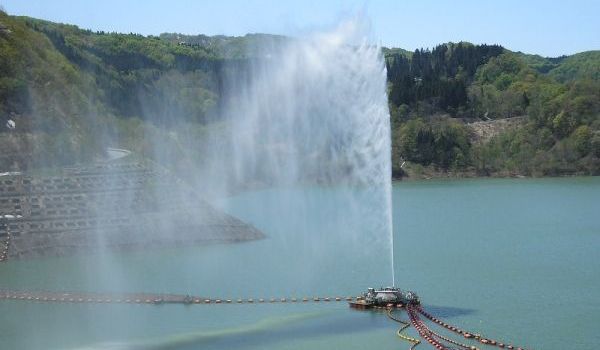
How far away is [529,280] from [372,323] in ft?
35.9

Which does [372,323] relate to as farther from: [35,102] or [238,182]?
[238,182]

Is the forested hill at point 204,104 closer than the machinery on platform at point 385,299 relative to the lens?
No

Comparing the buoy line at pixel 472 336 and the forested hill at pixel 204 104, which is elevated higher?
the forested hill at pixel 204 104

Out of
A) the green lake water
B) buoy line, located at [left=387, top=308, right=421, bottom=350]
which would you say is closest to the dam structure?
the green lake water

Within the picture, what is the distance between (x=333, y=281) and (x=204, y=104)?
71.7m

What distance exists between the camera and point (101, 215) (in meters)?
56.8

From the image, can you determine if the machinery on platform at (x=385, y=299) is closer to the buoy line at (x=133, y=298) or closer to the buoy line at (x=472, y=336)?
the buoy line at (x=133, y=298)

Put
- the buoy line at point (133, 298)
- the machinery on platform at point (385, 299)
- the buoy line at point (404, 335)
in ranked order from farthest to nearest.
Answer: the buoy line at point (133, 298)
the machinery on platform at point (385, 299)
the buoy line at point (404, 335)

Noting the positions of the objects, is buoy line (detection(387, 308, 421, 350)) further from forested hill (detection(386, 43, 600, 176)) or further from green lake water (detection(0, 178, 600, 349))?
forested hill (detection(386, 43, 600, 176))

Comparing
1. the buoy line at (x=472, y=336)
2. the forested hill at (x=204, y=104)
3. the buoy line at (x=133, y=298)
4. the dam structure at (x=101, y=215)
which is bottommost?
the buoy line at (x=472, y=336)

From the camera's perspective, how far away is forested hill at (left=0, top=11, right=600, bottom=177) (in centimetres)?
7500

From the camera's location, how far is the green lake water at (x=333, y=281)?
32625mm

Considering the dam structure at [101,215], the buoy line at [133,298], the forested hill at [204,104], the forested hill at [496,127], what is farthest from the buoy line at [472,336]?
the forested hill at [496,127]

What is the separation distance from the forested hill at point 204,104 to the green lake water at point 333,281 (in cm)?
1848
